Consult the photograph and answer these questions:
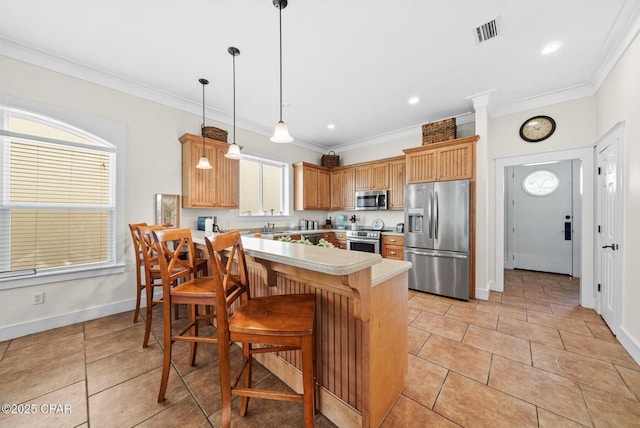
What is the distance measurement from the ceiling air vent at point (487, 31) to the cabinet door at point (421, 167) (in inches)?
66.6

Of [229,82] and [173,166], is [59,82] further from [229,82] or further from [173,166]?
[229,82]

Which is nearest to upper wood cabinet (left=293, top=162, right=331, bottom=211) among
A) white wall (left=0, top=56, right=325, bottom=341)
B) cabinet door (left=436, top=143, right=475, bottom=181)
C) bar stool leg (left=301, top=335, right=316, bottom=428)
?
white wall (left=0, top=56, right=325, bottom=341)

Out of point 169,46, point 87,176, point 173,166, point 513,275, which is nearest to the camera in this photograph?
point 169,46

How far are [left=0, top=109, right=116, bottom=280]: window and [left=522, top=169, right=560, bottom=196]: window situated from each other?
24.7 ft

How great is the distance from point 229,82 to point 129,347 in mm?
3152

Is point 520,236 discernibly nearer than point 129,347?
No

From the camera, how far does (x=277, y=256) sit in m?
1.28

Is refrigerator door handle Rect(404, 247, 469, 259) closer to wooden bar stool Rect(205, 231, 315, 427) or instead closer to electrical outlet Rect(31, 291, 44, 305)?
wooden bar stool Rect(205, 231, 315, 427)

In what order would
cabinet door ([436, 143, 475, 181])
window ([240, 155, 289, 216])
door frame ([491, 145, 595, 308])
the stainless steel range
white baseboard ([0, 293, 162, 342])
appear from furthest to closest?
window ([240, 155, 289, 216])
the stainless steel range
cabinet door ([436, 143, 475, 181])
door frame ([491, 145, 595, 308])
white baseboard ([0, 293, 162, 342])

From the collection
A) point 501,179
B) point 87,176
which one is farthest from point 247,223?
point 501,179

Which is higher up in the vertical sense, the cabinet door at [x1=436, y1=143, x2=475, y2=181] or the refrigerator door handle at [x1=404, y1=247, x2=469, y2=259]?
the cabinet door at [x1=436, y1=143, x2=475, y2=181]

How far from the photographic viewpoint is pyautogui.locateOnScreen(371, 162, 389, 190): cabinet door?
486 cm

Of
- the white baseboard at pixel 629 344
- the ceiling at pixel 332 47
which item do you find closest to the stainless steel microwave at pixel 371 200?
the ceiling at pixel 332 47

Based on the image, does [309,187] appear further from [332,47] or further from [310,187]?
[332,47]
